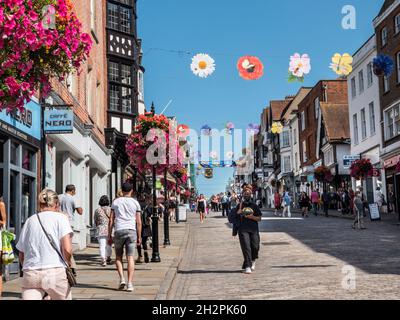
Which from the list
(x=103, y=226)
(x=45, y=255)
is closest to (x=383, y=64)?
(x=103, y=226)

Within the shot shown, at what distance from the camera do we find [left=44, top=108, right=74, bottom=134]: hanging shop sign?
1224cm

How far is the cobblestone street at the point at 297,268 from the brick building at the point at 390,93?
42.0 ft

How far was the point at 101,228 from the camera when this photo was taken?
13336mm

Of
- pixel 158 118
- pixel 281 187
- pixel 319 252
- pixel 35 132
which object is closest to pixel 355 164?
pixel 158 118

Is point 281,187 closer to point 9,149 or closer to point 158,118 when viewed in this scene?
point 158,118

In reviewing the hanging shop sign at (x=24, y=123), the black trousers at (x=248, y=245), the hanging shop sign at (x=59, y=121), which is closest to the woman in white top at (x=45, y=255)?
the hanging shop sign at (x=24, y=123)

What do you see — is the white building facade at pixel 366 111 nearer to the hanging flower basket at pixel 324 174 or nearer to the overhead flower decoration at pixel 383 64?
the hanging flower basket at pixel 324 174

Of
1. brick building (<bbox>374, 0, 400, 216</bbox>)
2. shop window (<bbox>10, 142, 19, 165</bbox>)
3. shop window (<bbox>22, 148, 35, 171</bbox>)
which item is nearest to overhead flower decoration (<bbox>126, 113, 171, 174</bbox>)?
shop window (<bbox>22, 148, 35, 171</bbox>)

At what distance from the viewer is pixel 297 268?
456 inches

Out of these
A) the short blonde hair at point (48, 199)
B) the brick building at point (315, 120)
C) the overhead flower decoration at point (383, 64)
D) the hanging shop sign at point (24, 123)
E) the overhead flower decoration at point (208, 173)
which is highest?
the brick building at point (315, 120)

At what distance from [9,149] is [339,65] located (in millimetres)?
7621

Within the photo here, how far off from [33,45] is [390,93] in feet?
94.5

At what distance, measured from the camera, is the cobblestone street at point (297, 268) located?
8.77m

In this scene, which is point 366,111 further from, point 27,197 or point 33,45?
point 33,45
